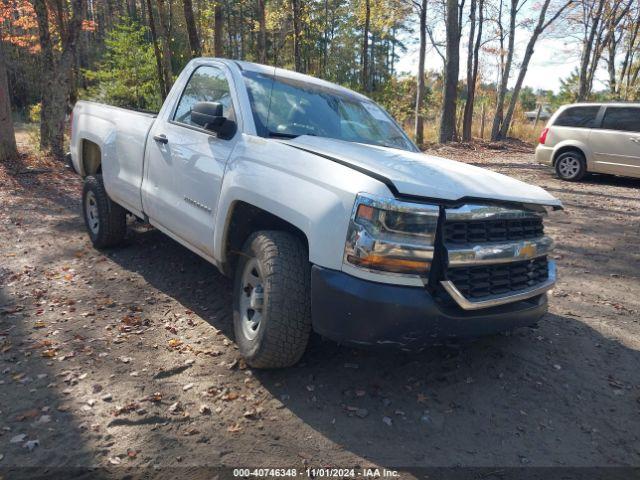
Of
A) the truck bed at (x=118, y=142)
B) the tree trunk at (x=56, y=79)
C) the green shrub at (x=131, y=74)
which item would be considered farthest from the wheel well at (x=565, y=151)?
the green shrub at (x=131, y=74)

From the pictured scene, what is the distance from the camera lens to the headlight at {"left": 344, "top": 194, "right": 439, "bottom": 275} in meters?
2.66

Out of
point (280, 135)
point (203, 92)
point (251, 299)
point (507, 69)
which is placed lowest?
point (251, 299)

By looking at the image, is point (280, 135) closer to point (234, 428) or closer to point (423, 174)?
point (423, 174)

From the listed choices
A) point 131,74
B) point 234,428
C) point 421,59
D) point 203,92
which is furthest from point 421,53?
point 234,428

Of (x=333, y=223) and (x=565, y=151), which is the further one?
(x=565, y=151)

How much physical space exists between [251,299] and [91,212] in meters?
3.55

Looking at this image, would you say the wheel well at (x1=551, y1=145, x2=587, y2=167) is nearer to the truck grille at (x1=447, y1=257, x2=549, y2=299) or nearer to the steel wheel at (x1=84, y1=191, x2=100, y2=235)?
the truck grille at (x1=447, y1=257, x2=549, y2=299)

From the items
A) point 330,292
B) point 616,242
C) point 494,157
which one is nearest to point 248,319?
point 330,292

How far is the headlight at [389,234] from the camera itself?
266cm

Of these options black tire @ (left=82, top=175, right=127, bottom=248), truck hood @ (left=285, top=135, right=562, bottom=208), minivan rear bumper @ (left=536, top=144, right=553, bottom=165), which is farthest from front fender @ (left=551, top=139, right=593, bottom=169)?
black tire @ (left=82, top=175, right=127, bottom=248)

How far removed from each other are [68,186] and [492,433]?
8832mm

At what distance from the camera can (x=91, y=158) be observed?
6105 millimetres

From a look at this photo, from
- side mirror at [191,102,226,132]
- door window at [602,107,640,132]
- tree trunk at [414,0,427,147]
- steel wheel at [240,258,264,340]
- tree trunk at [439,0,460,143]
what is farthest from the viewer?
tree trunk at [414,0,427,147]

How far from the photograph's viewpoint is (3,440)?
103 inches
